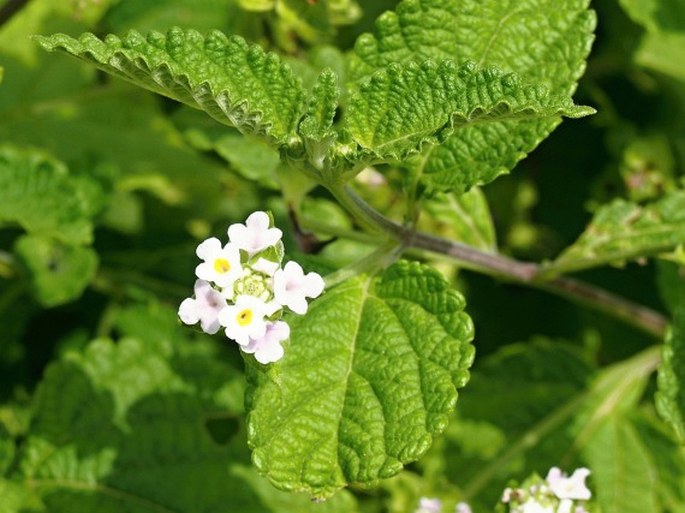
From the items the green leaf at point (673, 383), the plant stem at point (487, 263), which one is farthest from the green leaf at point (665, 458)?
the green leaf at point (673, 383)

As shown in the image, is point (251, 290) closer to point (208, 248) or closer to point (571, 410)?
point (208, 248)

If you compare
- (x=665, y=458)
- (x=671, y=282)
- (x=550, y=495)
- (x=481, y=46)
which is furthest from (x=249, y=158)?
(x=665, y=458)

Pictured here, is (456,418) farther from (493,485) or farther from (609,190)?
(609,190)

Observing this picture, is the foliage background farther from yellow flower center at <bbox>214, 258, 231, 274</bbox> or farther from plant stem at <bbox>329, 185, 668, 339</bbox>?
yellow flower center at <bbox>214, 258, 231, 274</bbox>

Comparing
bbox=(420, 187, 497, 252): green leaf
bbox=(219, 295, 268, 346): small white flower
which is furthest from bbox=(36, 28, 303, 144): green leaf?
bbox=(420, 187, 497, 252): green leaf

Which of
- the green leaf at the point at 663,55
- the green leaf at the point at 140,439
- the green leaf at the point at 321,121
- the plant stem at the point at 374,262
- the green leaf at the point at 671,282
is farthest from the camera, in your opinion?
the green leaf at the point at 663,55

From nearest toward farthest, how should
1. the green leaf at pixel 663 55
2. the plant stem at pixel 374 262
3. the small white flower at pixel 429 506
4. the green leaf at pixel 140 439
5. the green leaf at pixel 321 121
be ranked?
the green leaf at pixel 321 121 < the plant stem at pixel 374 262 < the small white flower at pixel 429 506 < the green leaf at pixel 140 439 < the green leaf at pixel 663 55

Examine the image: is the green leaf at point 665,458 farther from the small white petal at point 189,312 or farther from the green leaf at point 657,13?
the small white petal at point 189,312
